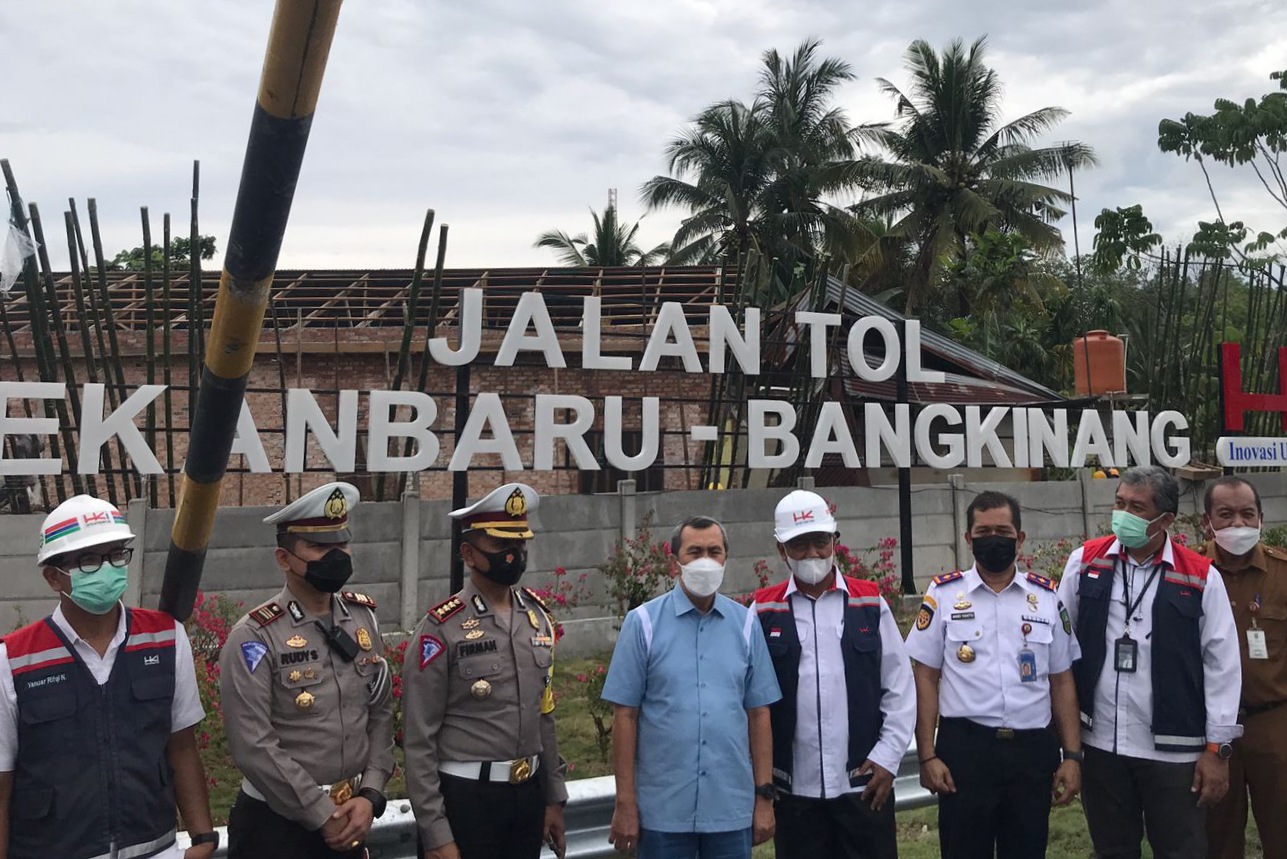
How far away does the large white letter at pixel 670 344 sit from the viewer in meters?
9.03

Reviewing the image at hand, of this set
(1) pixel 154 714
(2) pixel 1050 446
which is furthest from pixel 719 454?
(1) pixel 154 714

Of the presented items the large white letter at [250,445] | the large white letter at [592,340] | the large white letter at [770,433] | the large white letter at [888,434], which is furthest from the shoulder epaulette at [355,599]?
the large white letter at [888,434]

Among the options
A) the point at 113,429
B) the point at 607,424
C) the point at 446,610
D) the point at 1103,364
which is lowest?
the point at 446,610

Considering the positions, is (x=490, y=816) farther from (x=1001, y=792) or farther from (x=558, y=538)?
(x=558, y=538)

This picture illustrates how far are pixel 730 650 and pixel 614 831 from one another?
654mm

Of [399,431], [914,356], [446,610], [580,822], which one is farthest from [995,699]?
[914,356]

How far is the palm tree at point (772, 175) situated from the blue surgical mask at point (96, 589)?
26.3m

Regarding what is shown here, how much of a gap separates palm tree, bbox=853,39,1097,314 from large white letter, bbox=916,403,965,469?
18.7 meters

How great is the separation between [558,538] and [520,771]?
5.60 m

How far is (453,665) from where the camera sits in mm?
3256

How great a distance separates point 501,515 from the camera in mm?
3443

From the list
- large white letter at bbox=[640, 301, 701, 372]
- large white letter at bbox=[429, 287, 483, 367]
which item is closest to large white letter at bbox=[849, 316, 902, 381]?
large white letter at bbox=[640, 301, 701, 372]

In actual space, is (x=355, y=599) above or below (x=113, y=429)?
below

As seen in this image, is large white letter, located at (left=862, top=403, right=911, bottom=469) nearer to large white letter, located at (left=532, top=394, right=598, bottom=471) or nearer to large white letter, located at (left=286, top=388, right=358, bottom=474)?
large white letter, located at (left=532, top=394, right=598, bottom=471)
